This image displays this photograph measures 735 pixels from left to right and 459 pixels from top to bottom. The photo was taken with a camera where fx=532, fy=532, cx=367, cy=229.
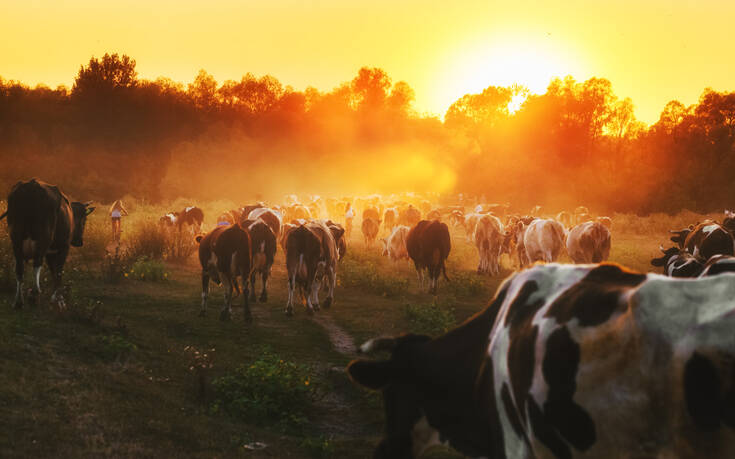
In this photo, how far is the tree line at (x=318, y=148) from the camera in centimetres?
4959

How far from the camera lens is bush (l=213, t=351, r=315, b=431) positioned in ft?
22.3

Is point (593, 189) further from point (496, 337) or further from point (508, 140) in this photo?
point (496, 337)

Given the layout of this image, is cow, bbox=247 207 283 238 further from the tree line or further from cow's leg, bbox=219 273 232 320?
the tree line

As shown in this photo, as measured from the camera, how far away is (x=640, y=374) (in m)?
→ 2.28

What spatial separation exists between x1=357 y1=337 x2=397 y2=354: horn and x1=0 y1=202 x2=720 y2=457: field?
2782 mm

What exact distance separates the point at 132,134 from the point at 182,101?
388 inches

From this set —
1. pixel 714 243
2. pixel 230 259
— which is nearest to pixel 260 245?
pixel 230 259

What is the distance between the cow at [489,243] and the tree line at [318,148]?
3304cm

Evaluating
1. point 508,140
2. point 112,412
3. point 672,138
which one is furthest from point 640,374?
point 508,140

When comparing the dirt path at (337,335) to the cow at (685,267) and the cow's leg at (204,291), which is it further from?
the cow at (685,267)

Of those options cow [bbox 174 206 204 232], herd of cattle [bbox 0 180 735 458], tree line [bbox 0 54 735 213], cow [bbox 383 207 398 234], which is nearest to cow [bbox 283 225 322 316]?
herd of cattle [bbox 0 180 735 458]

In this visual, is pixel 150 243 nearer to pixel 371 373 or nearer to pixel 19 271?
pixel 19 271

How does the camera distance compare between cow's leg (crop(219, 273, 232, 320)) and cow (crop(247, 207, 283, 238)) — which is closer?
cow's leg (crop(219, 273, 232, 320))

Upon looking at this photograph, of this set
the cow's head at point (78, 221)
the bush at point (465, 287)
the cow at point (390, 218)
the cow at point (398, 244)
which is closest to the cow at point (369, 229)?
the cow at point (398, 244)
